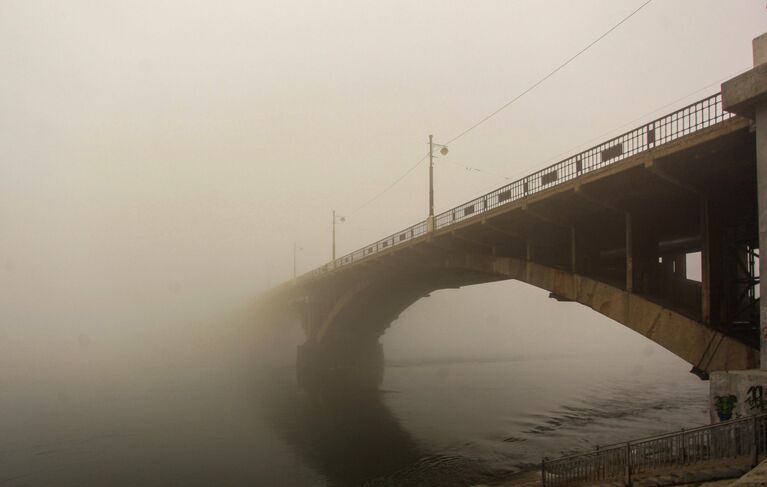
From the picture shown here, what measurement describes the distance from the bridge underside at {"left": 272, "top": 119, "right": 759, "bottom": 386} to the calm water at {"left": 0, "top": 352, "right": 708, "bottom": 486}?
34.0 ft

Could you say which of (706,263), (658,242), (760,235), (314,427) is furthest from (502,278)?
(760,235)

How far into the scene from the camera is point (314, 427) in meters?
39.7

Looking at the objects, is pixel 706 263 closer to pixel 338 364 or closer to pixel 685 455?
pixel 685 455

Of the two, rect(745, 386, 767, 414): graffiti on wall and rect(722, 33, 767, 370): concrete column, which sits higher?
rect(722, 33, 767, 370): concrete column

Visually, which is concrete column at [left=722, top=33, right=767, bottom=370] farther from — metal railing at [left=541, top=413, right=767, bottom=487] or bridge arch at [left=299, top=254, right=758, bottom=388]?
bridge arch at [left=299, top=254, right=758, bottom=388]

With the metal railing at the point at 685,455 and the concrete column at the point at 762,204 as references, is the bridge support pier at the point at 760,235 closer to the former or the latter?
the concrete column at the point at 762,204

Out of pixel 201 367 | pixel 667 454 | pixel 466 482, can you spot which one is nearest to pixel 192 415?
pixel 466 482

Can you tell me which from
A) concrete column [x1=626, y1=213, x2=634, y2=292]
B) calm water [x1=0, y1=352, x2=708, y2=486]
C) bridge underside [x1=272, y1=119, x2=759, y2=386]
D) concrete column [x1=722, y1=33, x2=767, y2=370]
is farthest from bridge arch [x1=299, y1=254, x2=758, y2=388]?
calm water [x1=0, y1=352, x2=708, y2=486]

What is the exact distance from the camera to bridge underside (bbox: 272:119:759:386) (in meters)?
16.0

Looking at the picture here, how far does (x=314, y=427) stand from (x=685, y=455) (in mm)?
30200

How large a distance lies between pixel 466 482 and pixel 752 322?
561 inches

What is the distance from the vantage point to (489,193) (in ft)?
91.2

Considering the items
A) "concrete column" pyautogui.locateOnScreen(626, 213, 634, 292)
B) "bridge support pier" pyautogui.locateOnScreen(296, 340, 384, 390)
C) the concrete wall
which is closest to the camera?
the concrete wall

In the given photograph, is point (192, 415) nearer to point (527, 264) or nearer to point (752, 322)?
point (527, 264)
